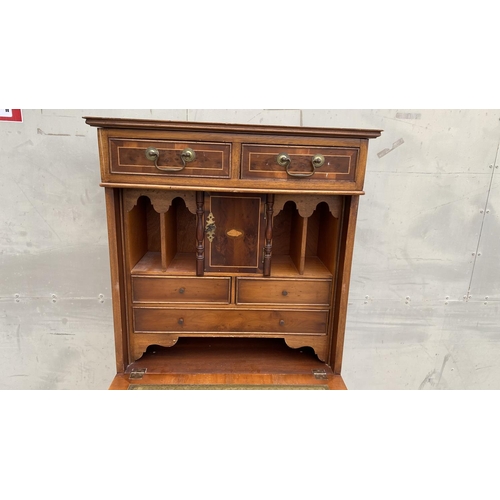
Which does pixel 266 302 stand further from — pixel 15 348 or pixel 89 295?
pixel 15 348

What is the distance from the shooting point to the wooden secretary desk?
4.04 ft

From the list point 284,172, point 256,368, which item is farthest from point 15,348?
point 284,172

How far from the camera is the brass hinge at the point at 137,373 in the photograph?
142 centimetres

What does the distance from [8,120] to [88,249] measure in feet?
2.40

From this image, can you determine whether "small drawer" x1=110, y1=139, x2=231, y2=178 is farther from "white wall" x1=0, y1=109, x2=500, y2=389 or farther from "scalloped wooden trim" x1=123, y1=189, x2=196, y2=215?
"white wall" x1=0, y1=109, x2=500, y2=389

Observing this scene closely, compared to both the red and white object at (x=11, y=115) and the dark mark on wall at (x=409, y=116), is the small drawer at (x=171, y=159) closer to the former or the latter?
the red and white object at (x=11, y=115)

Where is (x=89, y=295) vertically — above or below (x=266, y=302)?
below

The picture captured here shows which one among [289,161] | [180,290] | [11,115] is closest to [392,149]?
[289,161]

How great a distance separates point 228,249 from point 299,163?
0.49 meters

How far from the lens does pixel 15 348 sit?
6.39 feet

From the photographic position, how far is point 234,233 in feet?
4.83

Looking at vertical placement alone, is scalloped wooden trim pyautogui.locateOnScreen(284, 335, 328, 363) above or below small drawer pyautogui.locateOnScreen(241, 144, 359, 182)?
below

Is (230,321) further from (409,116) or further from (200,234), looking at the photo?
Result: (409,116)

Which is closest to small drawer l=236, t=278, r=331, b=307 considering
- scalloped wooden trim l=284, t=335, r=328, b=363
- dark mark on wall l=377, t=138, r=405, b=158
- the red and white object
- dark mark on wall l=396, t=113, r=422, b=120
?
scalloped wooden trim l=284, t=335, r=328, b=363
